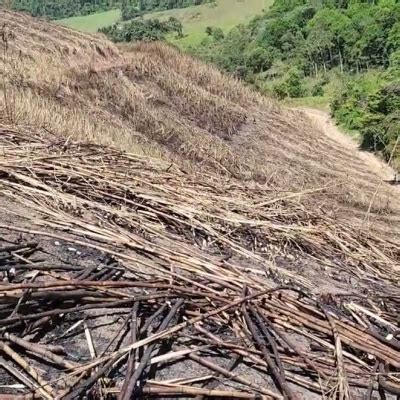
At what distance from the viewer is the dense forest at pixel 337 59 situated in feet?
65.2

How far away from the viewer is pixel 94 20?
75.7 metres

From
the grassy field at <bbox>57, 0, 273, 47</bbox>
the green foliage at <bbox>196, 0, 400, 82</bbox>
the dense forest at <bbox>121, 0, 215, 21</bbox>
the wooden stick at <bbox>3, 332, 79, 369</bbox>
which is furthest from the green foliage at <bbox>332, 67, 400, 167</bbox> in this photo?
the dense forest at <bbox>121, 0, 215, 21</bbox>

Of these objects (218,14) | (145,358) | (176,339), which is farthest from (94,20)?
(145,358)

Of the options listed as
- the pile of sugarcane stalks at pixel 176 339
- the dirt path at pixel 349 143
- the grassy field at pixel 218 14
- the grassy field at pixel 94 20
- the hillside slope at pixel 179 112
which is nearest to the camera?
the pile of sugarcane stalks at pixel 176 339

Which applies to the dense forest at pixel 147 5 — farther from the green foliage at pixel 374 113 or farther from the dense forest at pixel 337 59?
the green foliage at pixel 374 113

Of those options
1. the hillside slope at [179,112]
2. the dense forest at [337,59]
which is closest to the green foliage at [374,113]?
the dense forest at [337,59]

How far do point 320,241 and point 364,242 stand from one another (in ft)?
1.37

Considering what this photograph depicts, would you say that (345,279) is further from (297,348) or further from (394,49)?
(394,49)

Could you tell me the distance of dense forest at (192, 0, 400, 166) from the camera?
65.2ft

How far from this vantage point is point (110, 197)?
10.1ft

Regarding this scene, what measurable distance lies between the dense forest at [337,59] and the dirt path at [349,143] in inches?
15.8

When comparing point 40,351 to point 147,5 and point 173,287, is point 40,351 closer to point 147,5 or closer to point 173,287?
point 173,287

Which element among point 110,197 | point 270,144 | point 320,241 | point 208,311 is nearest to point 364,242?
point 320,241

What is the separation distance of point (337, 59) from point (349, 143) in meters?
19.3
